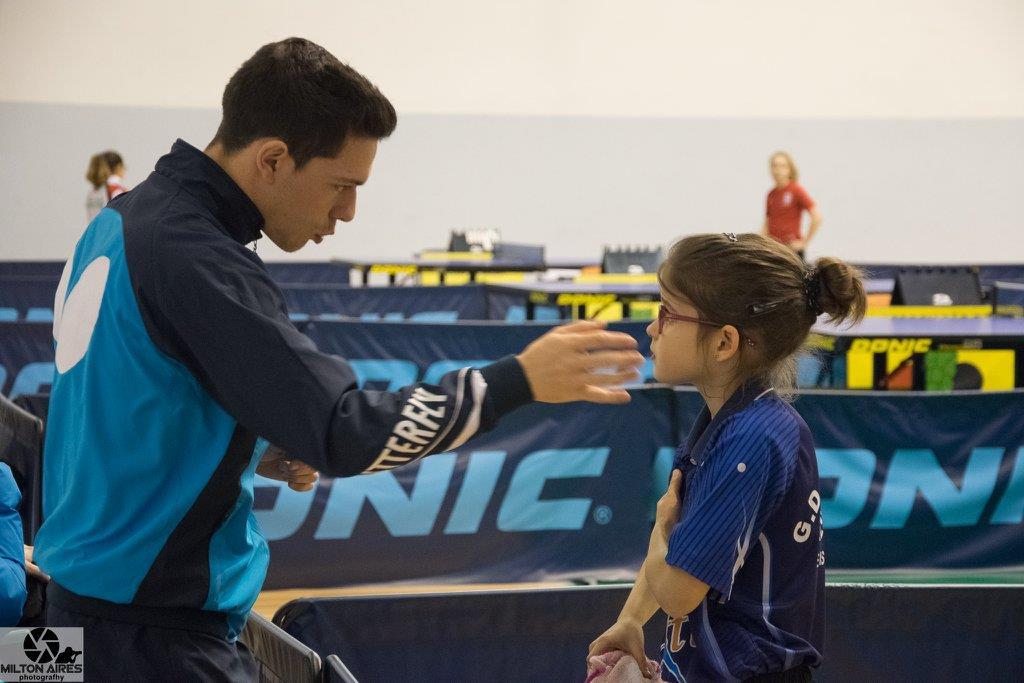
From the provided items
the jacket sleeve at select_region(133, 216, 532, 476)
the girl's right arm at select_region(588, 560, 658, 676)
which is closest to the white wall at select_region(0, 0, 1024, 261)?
the girl's right arm at select_region(588, 560, 658, 676)

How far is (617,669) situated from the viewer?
1866 mm

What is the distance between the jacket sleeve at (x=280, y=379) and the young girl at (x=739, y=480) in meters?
0.40

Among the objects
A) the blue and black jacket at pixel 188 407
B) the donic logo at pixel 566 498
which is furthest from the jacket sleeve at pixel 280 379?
the donic logo at pixel 566 498

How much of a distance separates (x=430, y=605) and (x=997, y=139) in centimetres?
1526

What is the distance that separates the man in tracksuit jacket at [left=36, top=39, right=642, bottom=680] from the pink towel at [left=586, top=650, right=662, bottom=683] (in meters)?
0.56

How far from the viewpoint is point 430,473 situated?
490cm

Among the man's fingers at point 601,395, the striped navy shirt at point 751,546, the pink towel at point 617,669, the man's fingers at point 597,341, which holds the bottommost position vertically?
the pink towel at point 617,669

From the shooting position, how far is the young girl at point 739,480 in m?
1.72

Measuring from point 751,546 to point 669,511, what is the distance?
0.14 m

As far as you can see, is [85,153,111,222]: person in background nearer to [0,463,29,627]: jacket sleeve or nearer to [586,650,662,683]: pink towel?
[0,463,29,627]: jacket sleeve

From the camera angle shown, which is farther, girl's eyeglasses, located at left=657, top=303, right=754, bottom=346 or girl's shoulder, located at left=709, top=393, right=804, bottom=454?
girl's eyeglasses, located at left=657, top=303, right=754, bottom=346

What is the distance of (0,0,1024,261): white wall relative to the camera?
14.9 metres

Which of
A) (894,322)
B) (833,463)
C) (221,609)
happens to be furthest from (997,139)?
(221,609)

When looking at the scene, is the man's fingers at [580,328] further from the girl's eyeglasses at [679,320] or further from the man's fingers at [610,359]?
the girl's eyeglasses at [679,320]
